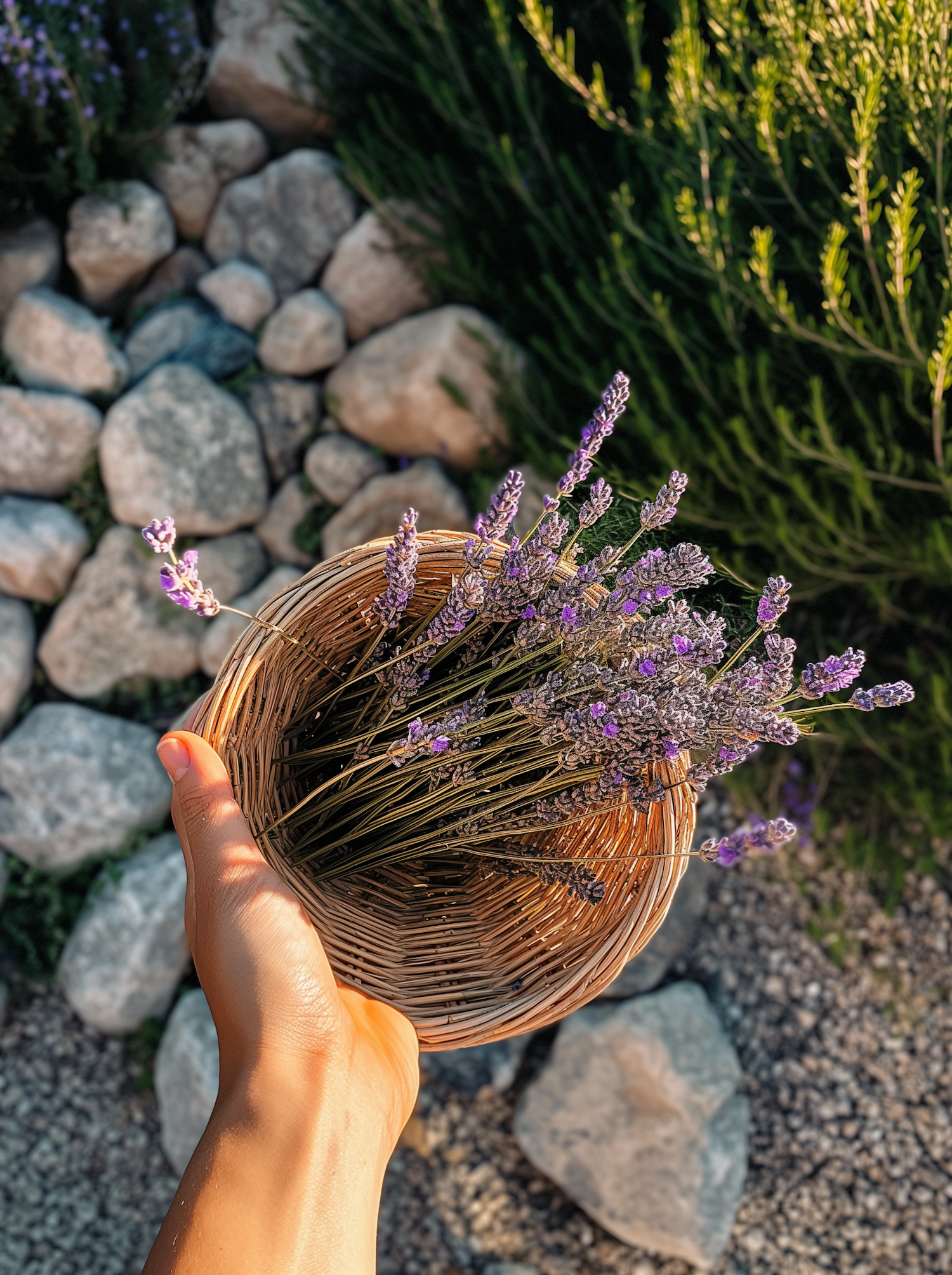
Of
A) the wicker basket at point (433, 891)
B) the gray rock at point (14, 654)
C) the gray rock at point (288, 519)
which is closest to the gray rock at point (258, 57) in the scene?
the gray rock at point (288, 519)

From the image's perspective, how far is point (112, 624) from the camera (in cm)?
260

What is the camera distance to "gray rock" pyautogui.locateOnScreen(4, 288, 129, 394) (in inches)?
104

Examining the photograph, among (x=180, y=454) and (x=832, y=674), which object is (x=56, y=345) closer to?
(x=180, y=454)

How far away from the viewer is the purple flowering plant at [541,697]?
901mm

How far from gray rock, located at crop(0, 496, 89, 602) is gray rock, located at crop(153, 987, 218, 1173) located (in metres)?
A: 1.30

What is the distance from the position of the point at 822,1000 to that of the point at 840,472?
4.74 ft

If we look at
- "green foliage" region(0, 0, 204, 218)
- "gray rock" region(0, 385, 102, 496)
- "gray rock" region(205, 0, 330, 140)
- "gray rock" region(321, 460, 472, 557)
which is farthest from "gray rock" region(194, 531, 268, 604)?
"gray rock" region(205, 0, 330, 140)

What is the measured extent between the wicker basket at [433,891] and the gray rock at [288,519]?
61.3 inches

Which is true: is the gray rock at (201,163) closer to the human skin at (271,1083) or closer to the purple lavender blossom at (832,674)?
the human skin at (271,1083)

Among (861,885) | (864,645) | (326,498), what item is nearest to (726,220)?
(864,645)

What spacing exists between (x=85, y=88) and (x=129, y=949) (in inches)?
96.6

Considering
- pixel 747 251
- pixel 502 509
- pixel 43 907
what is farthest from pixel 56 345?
pixel 502 509

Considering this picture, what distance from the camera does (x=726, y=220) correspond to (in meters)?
1.85

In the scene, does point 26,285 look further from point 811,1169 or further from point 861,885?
point 811,1169
